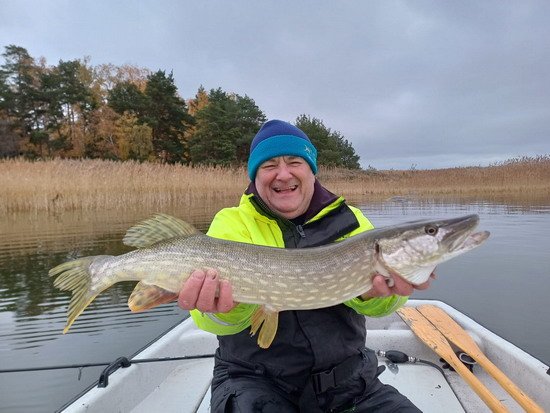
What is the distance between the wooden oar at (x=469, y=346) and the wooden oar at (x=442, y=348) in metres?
0.05

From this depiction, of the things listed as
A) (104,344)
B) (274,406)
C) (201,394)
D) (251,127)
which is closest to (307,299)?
(274,406)

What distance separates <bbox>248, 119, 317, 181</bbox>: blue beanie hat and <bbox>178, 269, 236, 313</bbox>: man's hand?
0.67 metres

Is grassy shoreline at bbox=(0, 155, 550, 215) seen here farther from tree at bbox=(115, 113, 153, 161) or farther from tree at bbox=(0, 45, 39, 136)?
tree at bbox=(0, 45, 39, 136)

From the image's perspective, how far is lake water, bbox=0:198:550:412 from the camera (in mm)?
3027

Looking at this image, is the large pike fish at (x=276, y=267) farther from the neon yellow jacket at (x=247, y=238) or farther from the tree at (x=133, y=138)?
the tree at (x=133, y=138)

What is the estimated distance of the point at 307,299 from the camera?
5.92 ft

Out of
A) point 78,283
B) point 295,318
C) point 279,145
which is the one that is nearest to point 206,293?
point 295,318

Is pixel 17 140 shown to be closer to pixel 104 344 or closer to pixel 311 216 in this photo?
pixel 104 344

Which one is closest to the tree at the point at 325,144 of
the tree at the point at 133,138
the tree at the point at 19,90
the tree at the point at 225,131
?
the tree at the point at 225,131

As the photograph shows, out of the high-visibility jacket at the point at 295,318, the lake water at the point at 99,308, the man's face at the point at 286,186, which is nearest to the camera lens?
the high-visibility jacket at the point at 295,318

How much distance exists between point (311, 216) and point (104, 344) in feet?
7.77

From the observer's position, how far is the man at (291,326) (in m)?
1.74

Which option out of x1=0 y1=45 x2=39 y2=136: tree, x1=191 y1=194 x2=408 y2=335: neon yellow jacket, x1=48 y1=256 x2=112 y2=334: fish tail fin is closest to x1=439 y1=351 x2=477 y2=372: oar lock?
x1=191 y1=194 x2=408 y2=335: neon yellow jacket

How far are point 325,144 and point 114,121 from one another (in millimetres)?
15878
